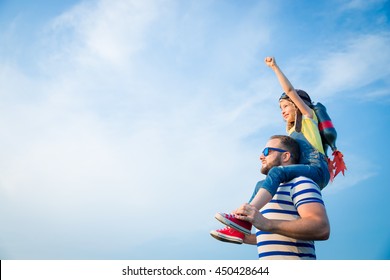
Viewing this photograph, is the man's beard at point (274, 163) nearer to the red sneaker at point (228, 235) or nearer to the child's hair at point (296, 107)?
the red sneaker at point (228, 235)

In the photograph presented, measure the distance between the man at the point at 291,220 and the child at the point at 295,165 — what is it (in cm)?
12

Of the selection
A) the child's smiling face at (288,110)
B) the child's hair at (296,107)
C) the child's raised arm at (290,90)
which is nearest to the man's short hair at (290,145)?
the child's hair at (296,107)

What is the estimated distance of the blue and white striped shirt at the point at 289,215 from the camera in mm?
3764

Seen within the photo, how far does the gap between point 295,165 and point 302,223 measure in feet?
3.48

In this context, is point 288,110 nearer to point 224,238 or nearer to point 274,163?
point 274,163

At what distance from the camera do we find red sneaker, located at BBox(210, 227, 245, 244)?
13.8 feet

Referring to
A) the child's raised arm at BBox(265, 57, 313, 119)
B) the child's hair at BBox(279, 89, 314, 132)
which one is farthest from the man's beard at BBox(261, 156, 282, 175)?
the child's raised arm at BBox(265, 57, 313, 119)

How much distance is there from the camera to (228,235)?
165 inches

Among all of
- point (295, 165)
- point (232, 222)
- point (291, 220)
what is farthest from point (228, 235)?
point (295, 165)

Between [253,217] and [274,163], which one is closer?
[253,217]
